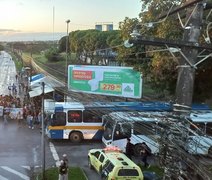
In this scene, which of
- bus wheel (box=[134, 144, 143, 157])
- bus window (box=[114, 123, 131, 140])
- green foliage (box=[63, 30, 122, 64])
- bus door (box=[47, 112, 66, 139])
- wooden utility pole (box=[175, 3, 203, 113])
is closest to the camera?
wooden utility pole (box=[175, 3, 203, 113])

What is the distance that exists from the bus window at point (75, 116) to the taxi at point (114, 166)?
6.53 meters

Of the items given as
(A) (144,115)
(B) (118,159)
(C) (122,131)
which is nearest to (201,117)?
(C) (122,131)

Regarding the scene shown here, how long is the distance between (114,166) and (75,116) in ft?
31.7

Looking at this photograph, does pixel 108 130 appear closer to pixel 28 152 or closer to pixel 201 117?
pixel 28 152

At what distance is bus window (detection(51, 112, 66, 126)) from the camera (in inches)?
1020

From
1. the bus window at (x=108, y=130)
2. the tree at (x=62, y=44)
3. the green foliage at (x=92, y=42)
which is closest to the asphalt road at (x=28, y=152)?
the bus window at (x=108, y=130)

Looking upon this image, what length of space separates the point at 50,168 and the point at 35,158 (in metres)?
2.38

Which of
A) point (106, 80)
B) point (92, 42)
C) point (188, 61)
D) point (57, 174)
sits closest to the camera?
point (188, 61)

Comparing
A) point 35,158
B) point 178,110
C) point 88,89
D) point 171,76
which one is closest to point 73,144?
point 35,158

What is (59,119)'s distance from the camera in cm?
2597

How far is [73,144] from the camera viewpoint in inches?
1009

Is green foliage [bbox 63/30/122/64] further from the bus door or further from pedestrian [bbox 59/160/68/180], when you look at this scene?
pedestrian [bbox 59/160/68/180]

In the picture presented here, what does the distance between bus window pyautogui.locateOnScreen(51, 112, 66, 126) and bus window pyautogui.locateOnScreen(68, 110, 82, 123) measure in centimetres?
37

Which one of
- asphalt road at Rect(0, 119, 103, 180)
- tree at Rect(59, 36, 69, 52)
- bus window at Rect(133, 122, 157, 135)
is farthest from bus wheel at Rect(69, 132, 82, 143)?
tree at Rect(59, 36, 69, 52)
